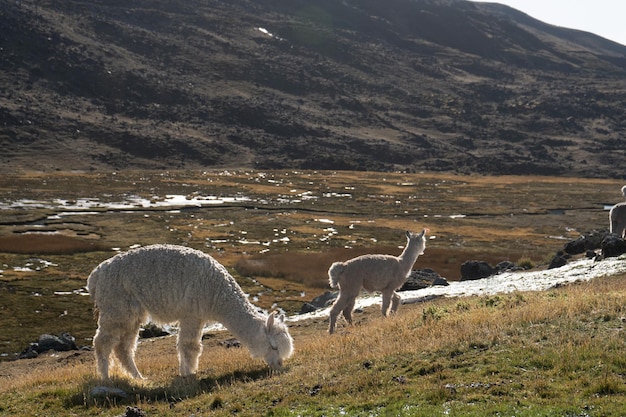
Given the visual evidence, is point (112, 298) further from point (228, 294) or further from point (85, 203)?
point (85, 203)

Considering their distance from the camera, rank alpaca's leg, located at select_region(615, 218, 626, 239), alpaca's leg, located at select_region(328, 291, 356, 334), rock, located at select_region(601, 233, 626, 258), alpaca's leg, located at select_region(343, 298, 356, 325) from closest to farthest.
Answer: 1. alpaca's leg, located at select_region(328, 291, 356, 334)
2. alpaca's leg, located at select_region(343, 298, 356, 325)
3. rock, located at select_region(601, 233, 626, 258)
4. alpaca's leg, located at select_region(615, 218, 626, 239)

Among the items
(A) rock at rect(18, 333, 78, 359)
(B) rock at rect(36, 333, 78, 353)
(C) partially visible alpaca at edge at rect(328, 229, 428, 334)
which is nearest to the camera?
(C) partially visible alpaca at edge at rect(328, 229, 428, 334)

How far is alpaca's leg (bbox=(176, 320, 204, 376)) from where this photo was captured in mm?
15492

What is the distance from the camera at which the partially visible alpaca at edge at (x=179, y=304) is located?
50.1ft

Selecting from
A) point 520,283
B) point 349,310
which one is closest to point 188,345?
point 349,310

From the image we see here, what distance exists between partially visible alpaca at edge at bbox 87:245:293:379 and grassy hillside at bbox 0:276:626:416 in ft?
2.22

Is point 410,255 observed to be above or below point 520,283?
above

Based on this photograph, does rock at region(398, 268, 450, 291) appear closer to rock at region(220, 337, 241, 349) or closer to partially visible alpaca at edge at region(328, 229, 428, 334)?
partially visible alpaca at edge at region(328, 229, 428, 334)

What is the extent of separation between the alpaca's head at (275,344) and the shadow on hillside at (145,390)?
28cm

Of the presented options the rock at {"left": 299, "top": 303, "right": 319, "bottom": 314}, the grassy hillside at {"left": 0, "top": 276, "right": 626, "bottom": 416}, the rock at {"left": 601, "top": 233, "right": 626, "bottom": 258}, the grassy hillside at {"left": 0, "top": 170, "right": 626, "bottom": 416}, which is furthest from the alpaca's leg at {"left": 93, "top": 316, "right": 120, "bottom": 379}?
the rock at {"left": 601, "top": 233, "right": 626, "bottom": 258}

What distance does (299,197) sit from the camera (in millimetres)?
105375

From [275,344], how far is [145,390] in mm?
2963

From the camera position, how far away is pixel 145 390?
46.6ft

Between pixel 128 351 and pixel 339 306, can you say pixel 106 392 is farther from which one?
pixel 339 306
